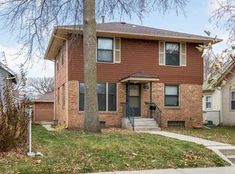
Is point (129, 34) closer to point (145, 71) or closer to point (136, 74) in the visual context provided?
point (136, 74)

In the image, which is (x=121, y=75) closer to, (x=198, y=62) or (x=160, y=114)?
(x=160, y=114)

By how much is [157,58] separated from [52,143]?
13820mm

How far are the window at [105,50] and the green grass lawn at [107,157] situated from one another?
11391 mm

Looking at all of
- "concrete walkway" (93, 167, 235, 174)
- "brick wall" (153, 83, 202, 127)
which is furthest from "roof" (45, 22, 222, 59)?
"concrete walkway" (93, 167, 235, 174)

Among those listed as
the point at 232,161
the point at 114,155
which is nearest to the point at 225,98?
the point at 232,161

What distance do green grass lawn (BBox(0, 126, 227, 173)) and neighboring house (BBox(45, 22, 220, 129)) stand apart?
10.7 metres

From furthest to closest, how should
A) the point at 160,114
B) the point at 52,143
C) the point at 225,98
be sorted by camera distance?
the point at 225,98 → the point at 160,114 → the point at 52,143

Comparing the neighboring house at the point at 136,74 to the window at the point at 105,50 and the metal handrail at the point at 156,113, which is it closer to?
the window at the point at 105,50

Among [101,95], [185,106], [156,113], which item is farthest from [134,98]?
[185,106]

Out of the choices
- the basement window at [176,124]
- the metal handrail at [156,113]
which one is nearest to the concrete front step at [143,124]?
the metal handrail at [156,113]

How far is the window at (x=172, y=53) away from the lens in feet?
80.2

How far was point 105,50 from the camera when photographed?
75.3ft

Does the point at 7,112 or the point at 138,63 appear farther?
the point at 138,63

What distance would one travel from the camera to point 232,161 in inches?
422
